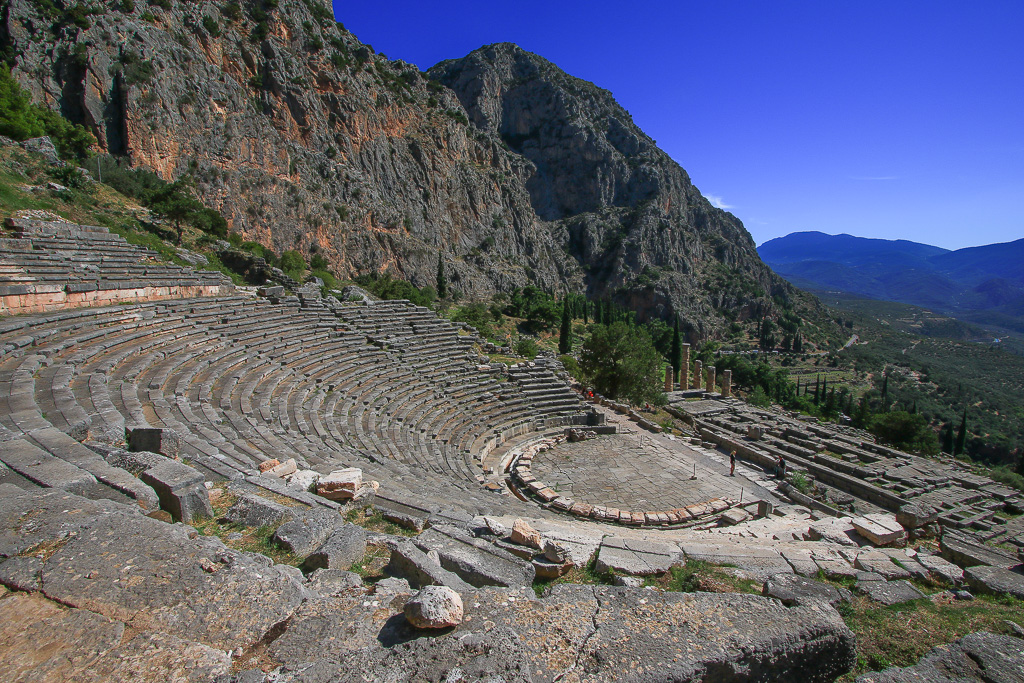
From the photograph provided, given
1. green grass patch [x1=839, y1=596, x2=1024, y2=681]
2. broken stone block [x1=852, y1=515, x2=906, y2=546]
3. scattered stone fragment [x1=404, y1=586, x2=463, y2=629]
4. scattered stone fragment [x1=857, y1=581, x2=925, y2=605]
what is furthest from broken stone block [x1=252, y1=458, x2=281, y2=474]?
broken stone block [x1=852, y1=515, x2=906, y2=546]

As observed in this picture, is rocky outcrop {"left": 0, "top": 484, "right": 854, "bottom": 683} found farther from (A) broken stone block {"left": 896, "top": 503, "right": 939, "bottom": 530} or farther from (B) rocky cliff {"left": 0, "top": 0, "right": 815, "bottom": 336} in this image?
(B) rocky cliff {"left": 0, "top": 0, "right": 815, "bottom": 336}

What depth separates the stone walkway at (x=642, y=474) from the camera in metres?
14.7

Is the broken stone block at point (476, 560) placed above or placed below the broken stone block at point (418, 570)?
below

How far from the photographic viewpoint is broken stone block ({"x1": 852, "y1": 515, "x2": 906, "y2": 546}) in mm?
A: 9773

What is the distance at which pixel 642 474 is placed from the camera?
54.3 feet

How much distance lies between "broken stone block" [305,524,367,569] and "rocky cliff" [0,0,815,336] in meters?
40.0

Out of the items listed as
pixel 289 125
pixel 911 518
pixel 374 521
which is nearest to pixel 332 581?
pixel 374 521

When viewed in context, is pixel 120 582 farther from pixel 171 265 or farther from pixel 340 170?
pixel 340 170

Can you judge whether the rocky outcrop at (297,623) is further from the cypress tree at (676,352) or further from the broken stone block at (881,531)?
the cypress tree at (676,352)

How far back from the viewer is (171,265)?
17.6 meters

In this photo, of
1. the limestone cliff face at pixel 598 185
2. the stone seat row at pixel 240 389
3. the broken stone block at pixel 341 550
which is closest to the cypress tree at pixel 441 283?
the stone seat row at pixel 240 389

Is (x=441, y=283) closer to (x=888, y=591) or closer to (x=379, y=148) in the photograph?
(x=379, y=148)

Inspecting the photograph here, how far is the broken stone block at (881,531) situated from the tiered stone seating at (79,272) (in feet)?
68.1

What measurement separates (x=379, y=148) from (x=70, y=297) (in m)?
48.6
